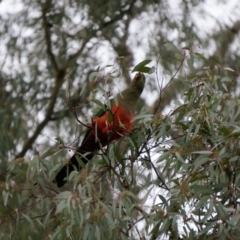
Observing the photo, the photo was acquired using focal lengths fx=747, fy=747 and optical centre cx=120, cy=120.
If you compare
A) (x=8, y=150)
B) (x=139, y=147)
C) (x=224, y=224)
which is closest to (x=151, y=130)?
(x=139, y=147)

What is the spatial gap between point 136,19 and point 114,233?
3.30 m

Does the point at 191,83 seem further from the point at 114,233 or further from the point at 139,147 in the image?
the point at 114,233

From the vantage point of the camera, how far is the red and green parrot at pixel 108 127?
3012mm

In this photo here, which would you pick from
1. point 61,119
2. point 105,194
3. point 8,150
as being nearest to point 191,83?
point 105,194

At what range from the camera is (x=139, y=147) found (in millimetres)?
2963

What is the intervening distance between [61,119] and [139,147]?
284 cm

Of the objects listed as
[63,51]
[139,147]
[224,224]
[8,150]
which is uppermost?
[63,51]

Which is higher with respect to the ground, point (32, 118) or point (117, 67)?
point (32, 118)

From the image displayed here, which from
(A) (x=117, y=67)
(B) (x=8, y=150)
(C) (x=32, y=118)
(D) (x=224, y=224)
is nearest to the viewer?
(D) (x=224, y=224)

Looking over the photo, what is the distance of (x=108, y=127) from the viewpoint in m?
3.16

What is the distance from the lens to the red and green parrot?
3.01 metres

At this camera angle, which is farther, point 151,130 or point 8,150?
point 8,150

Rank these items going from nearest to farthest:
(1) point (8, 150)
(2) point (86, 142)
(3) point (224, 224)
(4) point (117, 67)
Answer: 1. (3) point (224, 224)
2. (4) point (117, 67)
3. (2) point (86, 142)
4. (1) point (8, 150)

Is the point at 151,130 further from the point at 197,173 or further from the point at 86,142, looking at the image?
the point at 86,142
